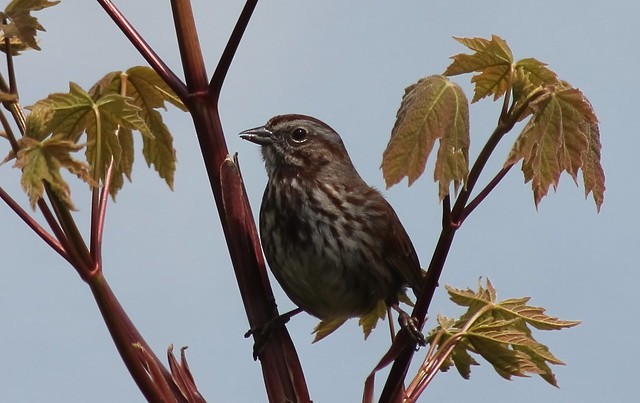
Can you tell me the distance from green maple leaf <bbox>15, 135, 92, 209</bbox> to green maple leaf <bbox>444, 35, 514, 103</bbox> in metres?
1.00

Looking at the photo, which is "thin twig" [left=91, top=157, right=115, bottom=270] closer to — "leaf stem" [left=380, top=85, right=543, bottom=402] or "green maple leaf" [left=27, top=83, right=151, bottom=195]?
"green maple leaf" [left=27, top=83, right=151, bottom=195]

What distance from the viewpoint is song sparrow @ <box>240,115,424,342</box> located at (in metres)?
4.04

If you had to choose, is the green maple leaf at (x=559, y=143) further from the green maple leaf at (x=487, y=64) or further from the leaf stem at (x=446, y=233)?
the green maple leaf at (x=487, y=64)

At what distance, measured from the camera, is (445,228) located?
2229mm

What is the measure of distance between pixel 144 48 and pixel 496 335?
4.14ft

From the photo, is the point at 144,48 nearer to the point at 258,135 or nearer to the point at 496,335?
the point at 496,335

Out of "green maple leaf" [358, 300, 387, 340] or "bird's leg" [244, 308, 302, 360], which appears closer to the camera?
"bird's leg" [244, 308, 302, 360]

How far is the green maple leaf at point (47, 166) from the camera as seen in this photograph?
210 centimetres

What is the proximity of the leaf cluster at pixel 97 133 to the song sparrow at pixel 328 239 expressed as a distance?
1236 mm

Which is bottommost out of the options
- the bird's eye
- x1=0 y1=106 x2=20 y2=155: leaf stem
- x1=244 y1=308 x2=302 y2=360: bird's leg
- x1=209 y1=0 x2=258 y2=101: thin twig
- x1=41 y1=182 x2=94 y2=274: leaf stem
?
x1=244 y1=308 x2=302 y2=360: bird's leg

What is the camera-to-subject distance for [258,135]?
4.43 m

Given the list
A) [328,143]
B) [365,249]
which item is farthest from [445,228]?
[328,143]

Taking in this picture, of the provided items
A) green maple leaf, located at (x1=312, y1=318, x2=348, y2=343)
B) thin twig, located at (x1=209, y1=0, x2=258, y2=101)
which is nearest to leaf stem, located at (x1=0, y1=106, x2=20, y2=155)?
thin twig, located at (x1=209, y1=0, x2=258, y2=101)

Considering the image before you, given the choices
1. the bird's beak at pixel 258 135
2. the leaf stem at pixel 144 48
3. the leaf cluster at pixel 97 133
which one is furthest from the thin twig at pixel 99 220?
the bird's beak at pixel 258 135
